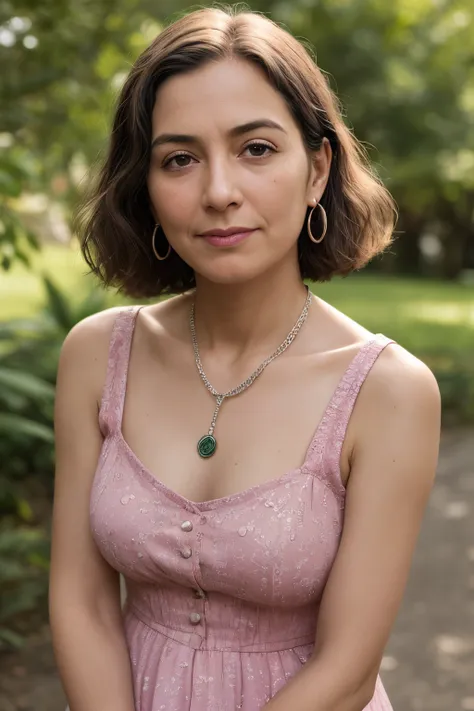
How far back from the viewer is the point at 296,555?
1.95 metres

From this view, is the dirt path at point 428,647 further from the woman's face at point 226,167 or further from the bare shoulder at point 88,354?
the woman's face at point 226,167

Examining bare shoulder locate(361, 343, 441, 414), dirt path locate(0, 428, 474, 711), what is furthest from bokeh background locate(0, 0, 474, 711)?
bare shoulder locate(361, 343, 441, 414)

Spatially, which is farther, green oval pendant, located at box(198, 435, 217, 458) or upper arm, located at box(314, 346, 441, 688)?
green oval pendant, located at box(198, 435, 217, 458)

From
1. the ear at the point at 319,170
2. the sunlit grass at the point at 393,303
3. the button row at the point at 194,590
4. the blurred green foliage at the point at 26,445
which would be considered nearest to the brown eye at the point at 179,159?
the ear at the point at 319,170

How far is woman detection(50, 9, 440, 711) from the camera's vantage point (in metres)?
1.95

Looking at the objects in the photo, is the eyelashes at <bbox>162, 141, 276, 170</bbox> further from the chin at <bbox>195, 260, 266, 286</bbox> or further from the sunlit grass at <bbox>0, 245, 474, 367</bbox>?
the sunlit grass at <bbox>0, 245, 474, 367</bbox>

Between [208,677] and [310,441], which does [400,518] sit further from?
[208,677]

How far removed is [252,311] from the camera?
2.22 m

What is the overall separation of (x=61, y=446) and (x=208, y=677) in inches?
23.7

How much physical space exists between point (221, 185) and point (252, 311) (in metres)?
0.37

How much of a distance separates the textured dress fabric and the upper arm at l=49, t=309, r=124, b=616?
6cm

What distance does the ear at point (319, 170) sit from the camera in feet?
7.13

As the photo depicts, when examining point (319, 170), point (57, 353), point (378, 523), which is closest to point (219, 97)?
point (319, 170)

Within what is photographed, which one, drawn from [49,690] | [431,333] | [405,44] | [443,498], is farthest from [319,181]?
[405,44]
